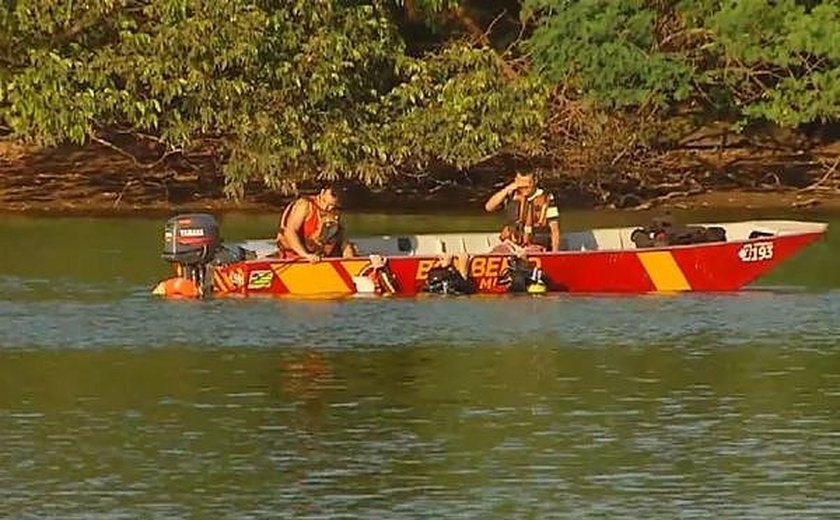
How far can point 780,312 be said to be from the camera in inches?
1051

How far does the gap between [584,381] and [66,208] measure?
19965 mm

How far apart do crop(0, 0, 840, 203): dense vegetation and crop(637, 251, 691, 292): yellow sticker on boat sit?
9851 mm

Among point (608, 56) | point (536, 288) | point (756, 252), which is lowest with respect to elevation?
point (536, 288)

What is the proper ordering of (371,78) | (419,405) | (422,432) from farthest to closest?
1. (371,78)
2. (419,405)
3. (422,432)

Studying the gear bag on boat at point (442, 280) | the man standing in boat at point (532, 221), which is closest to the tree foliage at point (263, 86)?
the man standing in boat at point (532, 221)

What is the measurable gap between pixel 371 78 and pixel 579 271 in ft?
37.2

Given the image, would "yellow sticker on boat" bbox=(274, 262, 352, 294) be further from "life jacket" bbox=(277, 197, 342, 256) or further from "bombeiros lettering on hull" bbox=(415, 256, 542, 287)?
"bombeiros lettering on hull" bbox=(415, 256, 542, 287)

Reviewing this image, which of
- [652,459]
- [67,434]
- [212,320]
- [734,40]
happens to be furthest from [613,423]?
[734,40]

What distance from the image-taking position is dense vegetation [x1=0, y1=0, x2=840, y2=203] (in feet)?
124

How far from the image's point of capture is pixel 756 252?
28312 millimetres

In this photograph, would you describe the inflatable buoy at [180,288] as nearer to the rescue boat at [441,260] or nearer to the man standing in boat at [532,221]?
the rescue boat at [441,260]

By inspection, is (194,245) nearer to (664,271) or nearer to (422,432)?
(664,271)

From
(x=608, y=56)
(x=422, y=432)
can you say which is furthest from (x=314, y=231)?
(x=608, y=56)

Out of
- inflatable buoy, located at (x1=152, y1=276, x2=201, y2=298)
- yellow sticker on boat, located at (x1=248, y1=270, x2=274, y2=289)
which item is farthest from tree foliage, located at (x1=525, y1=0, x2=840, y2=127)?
inflatable buoy, located at (x1=152, y1=276, x2=201, y2=298)
